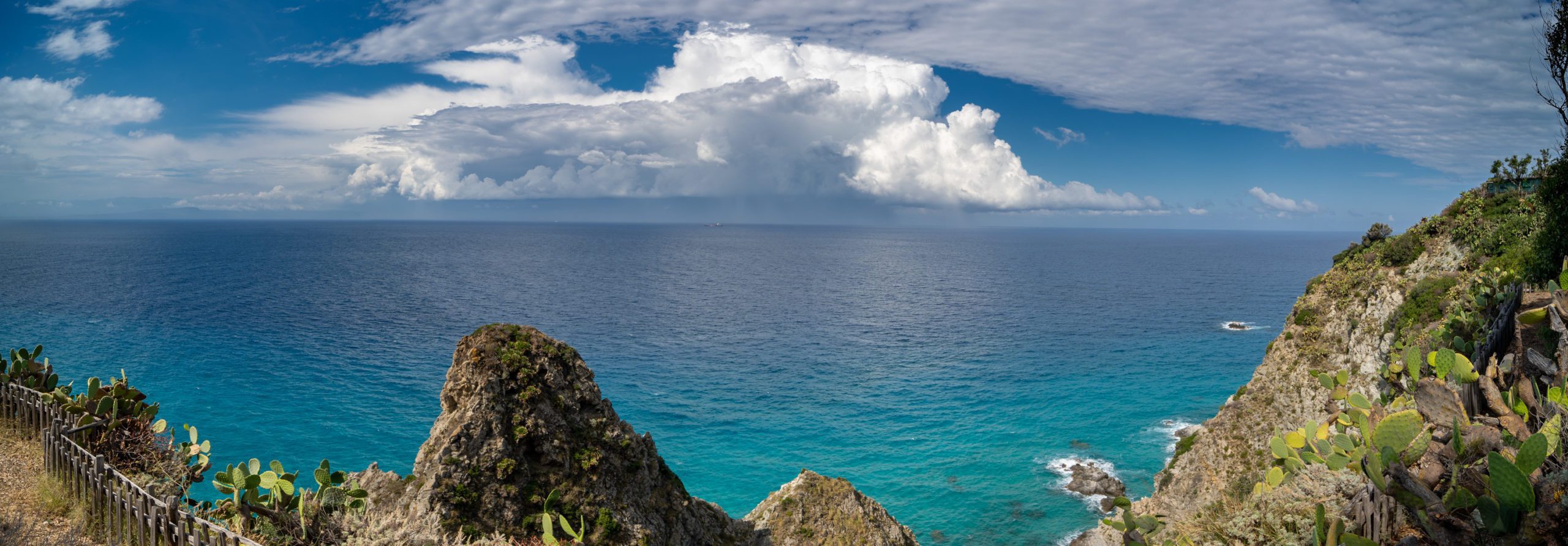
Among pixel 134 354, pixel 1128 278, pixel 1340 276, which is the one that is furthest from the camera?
pixel 1128 278

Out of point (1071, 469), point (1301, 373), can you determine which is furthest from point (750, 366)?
point (1301, 373)

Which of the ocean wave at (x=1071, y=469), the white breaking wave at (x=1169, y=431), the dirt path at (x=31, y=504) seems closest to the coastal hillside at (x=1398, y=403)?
the ocean wave at (x=1071, y=469)

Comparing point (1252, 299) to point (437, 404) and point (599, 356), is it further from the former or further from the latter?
point (437, 404)

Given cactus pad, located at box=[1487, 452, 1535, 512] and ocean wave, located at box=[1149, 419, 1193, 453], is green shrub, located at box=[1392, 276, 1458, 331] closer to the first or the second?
ocean wave, located at box=[1149, 419, 1193, 453]

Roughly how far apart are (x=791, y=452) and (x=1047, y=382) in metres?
32.3

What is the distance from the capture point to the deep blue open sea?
5128 centimetres

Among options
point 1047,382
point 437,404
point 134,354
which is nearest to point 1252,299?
point 1047,382

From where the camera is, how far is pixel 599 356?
7925cm

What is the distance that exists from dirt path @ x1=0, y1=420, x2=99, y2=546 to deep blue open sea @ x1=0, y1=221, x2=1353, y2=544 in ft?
111

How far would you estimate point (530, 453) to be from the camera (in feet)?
46.0

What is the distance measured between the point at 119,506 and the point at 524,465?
6888 mm

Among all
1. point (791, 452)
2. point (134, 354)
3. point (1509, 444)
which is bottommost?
point (791, 452)

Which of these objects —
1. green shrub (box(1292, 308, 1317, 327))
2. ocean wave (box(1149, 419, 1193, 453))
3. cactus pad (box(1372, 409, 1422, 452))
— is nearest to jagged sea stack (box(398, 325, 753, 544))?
cactus pad (box(1372, 409, 1422, 452))

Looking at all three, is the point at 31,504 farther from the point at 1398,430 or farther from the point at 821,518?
the point at 1398,430
